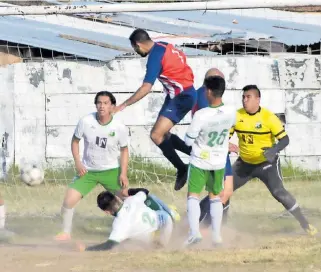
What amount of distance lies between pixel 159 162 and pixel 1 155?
2.71 metres

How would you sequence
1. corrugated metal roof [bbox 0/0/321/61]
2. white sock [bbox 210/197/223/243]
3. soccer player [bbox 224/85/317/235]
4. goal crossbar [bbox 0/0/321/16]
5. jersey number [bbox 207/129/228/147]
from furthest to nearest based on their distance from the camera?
1. corrugated metal roof [bbox 0/0/321/61]
2. goal crossbar [bbox 0/0/321/16]
3. soccer player [bbox 224/85/317/235]
4. white sock [bbox 210/197/223/243]
5. jersey number [bbox 207/129/228/147]

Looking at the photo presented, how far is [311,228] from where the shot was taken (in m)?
10.7

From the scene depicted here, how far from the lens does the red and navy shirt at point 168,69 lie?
10.2 meters

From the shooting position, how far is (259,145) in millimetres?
10500

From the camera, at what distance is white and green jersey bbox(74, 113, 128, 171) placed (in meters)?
10.4

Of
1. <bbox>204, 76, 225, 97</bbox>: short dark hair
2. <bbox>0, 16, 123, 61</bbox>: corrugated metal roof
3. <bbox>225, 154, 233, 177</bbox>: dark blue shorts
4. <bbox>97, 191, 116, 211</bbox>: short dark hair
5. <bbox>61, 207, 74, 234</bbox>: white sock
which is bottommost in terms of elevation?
<bbox>61, 207, 74, 234</bbox>: white sock

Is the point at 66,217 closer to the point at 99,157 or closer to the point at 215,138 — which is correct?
the point at 99,157

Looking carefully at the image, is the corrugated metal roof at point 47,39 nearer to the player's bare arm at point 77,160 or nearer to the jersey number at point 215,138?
the player's bare arm at point 77,160

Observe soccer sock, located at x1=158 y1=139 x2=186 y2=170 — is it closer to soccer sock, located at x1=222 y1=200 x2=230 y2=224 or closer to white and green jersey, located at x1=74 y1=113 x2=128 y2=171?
white and green jersey, located at x1=74 y1=113 x2=128 y2=171

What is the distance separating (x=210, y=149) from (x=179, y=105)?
3.12 ft

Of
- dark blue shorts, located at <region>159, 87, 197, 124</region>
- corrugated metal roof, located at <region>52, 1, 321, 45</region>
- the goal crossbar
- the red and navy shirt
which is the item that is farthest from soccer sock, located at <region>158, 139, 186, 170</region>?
corrugated metal roof, located at <region>52, 1, 321, 45</region>

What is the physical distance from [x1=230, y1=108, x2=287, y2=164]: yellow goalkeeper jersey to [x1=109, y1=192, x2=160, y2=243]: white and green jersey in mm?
1363

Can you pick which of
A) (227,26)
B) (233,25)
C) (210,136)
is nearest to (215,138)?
(210,136)

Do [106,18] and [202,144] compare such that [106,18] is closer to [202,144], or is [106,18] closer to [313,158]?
[313,158]
